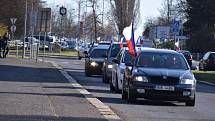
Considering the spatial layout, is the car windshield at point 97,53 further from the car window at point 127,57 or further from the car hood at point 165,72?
the car hood at point 165,72

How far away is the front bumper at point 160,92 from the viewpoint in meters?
19.5

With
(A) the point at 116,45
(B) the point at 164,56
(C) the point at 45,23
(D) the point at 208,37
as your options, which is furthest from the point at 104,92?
(D) the point at 208,37

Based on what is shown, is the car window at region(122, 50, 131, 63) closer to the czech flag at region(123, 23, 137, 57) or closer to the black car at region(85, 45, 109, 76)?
the czech flag at region(123, 23, 137, 57)

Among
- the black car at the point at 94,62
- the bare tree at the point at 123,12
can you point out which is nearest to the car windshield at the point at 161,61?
the black car at the point at 94,62

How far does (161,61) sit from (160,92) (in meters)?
1.63

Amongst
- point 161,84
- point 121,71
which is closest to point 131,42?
point 121,71

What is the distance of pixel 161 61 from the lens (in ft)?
68.7

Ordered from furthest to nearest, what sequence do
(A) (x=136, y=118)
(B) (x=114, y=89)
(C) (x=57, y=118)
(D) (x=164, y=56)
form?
(B) (x=114, y=89) < (D) (x=164, y=56) < (A) (x=136, y=118) < (C) (x=57, y=118)

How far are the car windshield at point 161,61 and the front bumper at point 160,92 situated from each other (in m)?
1.21

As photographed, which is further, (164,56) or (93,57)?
(93,57)

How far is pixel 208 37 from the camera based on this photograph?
276 ft

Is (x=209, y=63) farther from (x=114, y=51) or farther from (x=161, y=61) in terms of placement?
(x=161, y=61)

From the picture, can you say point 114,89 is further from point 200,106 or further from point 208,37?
point 208,37

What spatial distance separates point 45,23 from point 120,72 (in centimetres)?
2817
